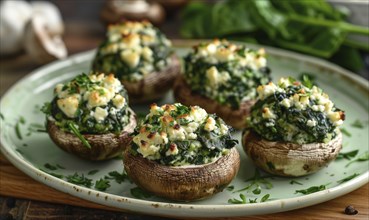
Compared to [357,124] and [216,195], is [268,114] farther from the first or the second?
[357,124]

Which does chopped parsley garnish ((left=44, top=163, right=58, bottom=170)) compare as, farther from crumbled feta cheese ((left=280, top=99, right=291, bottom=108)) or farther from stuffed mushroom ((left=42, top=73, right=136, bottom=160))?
crumbled feta cheese ((left=280, top=99, right=291, bottom=108))

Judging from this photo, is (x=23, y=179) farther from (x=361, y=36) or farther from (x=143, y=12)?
(x=361, y=36)

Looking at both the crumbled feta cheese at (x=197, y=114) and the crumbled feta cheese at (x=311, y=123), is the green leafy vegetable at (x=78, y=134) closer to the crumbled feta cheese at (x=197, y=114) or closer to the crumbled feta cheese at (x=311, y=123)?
the crumbled feta cheese at (x=197, y=114)

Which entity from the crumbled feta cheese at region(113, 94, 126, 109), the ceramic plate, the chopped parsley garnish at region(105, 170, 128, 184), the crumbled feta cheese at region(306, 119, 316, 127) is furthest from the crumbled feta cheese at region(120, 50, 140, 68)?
the crumbled feta cheese at region(306, 119, 316, 127)

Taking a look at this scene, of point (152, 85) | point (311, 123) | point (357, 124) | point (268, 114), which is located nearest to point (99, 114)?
point (152, 85)

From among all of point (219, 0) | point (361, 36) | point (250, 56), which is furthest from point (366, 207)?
point (219, 0)
